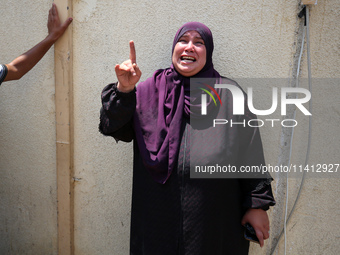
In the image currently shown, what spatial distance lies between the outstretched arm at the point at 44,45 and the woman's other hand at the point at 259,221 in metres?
1.88

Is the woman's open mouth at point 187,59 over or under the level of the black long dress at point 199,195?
over

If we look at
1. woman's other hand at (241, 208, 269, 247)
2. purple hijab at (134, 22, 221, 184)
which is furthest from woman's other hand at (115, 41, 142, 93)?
woman's other hand at (241, 208, 269, 247)

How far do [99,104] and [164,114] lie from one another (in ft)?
2.69

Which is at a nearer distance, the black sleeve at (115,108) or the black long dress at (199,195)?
the black sleeve at (115,108)

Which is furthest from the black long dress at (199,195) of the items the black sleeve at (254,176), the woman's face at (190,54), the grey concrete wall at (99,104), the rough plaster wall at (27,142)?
the rough plaster wall at (27,142)

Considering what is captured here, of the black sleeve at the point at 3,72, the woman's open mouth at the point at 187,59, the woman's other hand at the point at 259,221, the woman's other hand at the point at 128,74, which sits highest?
the woman's open mouth at the point at 187,59

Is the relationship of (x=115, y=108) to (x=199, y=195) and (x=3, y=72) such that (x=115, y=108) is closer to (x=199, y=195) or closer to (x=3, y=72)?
(x=199, y=195)

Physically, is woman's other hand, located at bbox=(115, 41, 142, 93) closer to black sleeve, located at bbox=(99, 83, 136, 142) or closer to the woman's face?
black sleeve, located at bbox=(99, 83, 136, 142)

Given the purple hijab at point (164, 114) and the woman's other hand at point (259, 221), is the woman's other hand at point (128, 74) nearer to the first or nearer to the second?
the purple hijab at point (164, 114)

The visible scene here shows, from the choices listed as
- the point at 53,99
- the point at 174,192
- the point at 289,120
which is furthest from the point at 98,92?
the point at 289,120

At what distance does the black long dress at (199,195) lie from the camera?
179 centimetres

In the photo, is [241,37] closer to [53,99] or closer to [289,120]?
[289,120]

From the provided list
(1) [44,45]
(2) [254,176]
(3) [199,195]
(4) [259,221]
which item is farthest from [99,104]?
(4) [259,221]

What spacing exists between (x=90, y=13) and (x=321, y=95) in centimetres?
175
